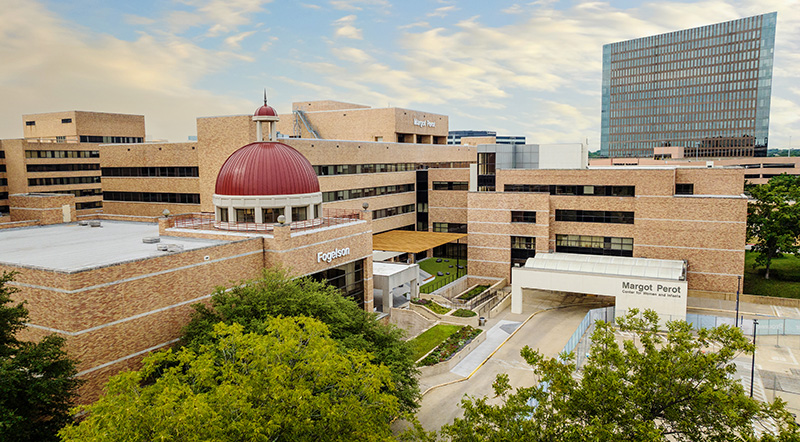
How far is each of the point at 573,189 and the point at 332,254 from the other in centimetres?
3445

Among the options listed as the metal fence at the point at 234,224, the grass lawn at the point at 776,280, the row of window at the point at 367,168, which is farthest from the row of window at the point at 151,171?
the grass lawn at the point at 776,280

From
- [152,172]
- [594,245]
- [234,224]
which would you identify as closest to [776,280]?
[594,245]

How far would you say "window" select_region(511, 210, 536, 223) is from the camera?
63594mm

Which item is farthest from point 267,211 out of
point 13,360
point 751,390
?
point 751,390

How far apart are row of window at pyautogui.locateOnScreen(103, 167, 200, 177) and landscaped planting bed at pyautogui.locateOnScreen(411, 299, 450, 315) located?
90.1 feet

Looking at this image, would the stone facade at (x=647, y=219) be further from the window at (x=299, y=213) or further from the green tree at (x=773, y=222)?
the window at (x=299, y=213)

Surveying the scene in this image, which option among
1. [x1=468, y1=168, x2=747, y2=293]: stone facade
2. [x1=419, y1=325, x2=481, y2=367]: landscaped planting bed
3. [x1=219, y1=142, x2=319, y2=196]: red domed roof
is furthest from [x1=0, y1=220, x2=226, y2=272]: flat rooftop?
[x1=468, y1=168, x2=747, y2=293]: stone facade

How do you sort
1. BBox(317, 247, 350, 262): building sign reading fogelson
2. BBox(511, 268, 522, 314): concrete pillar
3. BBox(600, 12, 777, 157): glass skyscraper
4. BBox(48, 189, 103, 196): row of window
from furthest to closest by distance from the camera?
BBox(600, 12, 777, 157): glass skyscraper
BBox(48, 189, 103, 196): row of window
BBox(511, 268, 522, 314): concrete pillar
BBox(317, 247, 350, 262): building sign reading fogelson

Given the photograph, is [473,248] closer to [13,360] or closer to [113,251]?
[113,251]

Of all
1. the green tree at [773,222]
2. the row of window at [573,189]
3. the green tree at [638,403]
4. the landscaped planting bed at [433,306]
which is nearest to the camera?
the green tree at [638,403]

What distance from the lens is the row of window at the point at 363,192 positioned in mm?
63312

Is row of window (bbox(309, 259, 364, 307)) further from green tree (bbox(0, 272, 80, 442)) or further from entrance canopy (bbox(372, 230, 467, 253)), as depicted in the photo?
green tree (bbox(0, 272, 80, 442))

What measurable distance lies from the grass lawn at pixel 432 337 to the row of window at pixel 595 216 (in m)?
23.1

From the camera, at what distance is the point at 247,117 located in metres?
51.9
